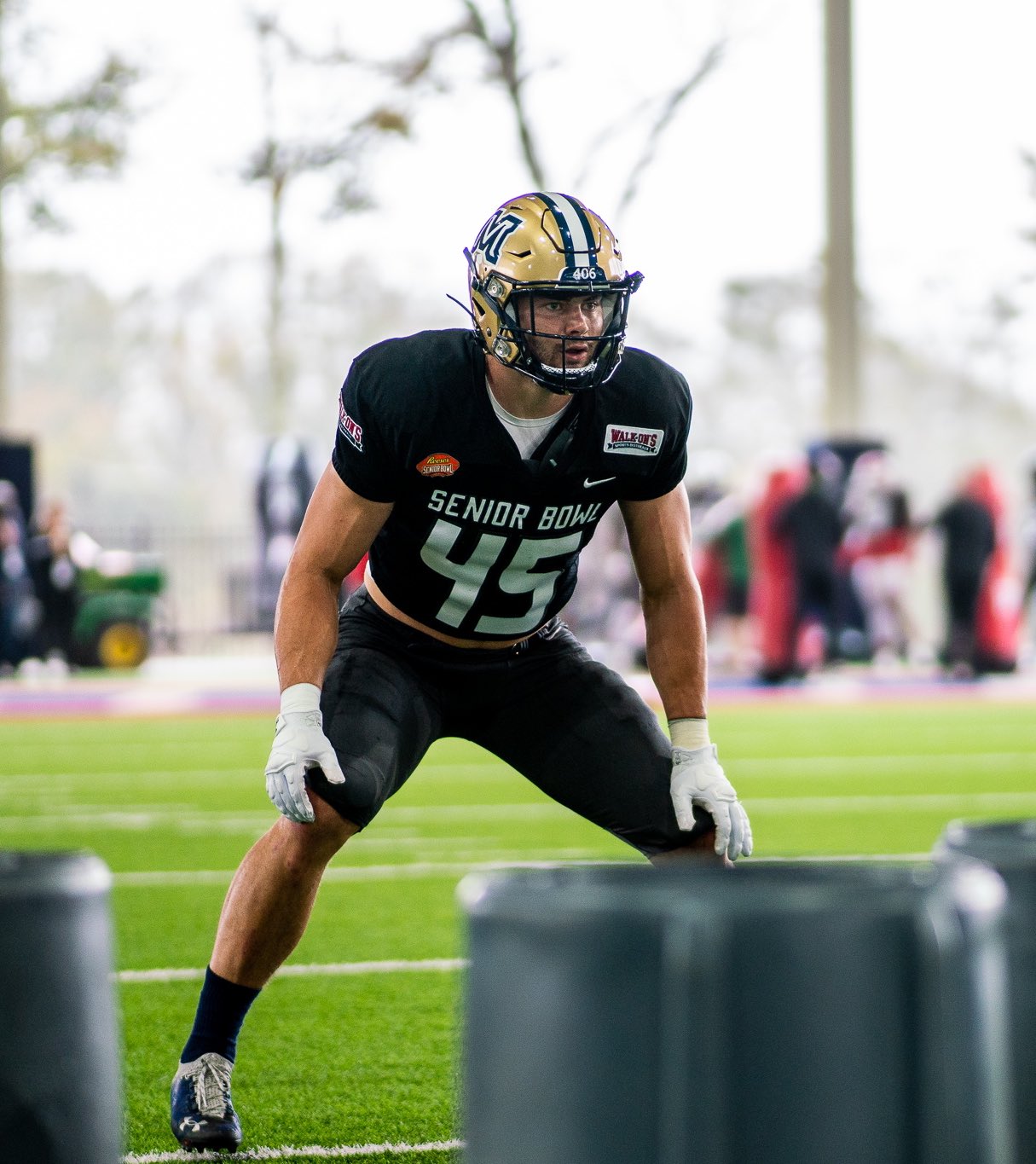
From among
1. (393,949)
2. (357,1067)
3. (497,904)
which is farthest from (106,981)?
(393,949)

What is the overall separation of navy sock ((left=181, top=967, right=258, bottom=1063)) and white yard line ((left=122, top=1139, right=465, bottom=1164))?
0.69 feet

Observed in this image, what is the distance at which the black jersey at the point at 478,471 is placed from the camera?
3.51m

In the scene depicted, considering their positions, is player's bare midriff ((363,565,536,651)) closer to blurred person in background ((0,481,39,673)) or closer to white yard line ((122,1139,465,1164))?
white yard line ((122,1139,465,1164))

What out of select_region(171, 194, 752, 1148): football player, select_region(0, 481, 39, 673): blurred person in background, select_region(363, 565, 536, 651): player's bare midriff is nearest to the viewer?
select_region(171, 194, 752, 1148): football player

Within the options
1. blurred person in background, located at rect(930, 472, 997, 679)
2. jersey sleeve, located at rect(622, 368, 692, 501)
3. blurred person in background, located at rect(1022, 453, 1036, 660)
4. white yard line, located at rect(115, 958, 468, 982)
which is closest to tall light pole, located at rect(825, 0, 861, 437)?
blurred person in background, located at rect(1022, 453, 1036, 660)

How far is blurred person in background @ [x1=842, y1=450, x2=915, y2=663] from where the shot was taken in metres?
16.9

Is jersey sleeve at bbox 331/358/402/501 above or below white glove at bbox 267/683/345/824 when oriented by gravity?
above

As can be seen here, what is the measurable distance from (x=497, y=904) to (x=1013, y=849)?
2.17ft

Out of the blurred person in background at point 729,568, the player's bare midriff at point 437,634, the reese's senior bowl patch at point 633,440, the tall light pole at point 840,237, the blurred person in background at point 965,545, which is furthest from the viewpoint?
the tall light pole at point 840,237

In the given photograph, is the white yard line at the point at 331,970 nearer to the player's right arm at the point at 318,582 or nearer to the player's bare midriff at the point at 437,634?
the player's bare midriff at the point at 437,634

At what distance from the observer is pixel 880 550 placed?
16.9 metres

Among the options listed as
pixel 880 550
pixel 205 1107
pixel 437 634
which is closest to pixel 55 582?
pixel 880 550

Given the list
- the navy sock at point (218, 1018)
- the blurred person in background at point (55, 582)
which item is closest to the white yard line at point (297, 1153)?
the navy sock at point (218, 1018)

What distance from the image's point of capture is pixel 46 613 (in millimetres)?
16969
